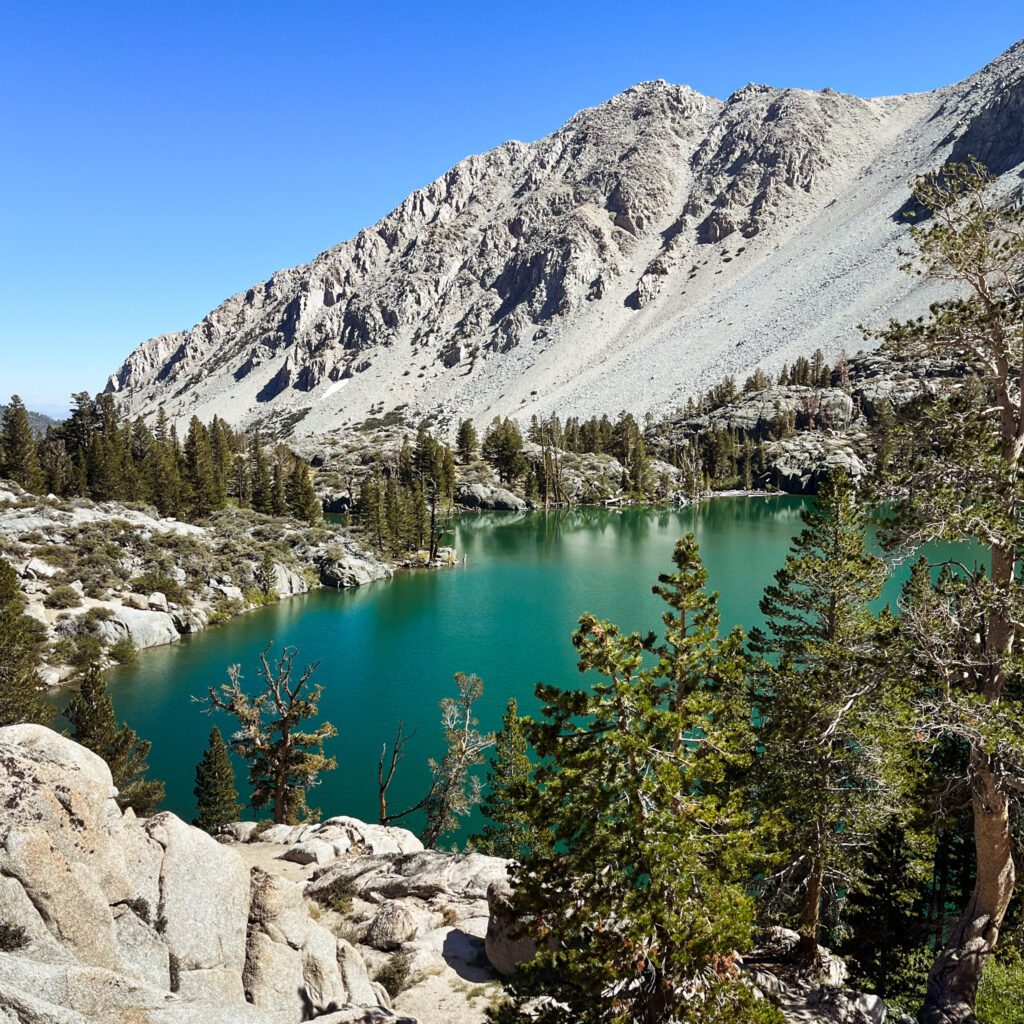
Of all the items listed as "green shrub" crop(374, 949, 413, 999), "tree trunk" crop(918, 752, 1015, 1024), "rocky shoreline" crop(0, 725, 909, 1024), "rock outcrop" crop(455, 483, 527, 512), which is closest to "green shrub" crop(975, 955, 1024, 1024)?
"tree trunk" crop(918, 752, 1015, 1024)

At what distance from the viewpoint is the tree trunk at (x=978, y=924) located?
38.2ft

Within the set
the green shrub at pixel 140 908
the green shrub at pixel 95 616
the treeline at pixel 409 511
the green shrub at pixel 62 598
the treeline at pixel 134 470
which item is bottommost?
the green shrub at pixel 95 616

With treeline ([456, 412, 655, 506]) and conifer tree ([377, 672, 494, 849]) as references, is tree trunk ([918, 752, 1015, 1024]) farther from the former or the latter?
treeline ([456, 412, 655, 506])

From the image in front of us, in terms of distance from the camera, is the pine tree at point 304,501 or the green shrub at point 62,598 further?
the pine tree at point 304,501

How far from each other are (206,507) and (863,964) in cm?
9833

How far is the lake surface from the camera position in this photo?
38.2 m

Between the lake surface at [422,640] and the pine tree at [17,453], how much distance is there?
39955mm

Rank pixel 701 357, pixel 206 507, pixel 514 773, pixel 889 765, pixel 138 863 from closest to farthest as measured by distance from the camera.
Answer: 1. pixel 138 863
2. pixel 889 765
3. pixel 514 773
4. pixel 206 507
5. pixel 701 357

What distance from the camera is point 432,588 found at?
7850 cm

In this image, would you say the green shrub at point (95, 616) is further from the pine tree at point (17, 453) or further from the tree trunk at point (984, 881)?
the tree trunk at point (984, 881)

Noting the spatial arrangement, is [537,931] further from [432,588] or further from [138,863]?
[432,588]

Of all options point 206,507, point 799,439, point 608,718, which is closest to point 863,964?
point 608,718

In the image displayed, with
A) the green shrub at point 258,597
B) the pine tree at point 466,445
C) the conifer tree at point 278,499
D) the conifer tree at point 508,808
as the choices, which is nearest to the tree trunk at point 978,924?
the conifer tree at point 508,808

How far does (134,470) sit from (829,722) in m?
101
